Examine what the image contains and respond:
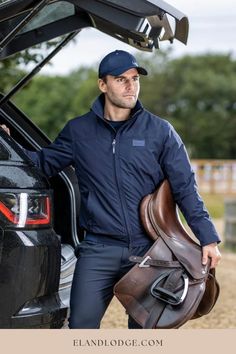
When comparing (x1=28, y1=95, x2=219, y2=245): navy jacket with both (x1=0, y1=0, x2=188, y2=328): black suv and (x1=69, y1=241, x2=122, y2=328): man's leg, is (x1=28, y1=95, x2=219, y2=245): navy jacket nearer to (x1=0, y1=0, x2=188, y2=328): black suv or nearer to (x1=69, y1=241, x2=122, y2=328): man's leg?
(x1=69, y1=241, x2=122, y2=328): man's leg

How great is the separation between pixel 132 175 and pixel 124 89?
0.45 metres

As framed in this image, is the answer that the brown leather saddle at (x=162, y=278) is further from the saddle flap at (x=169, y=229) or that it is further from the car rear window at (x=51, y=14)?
the car rear window at (x=51, y=14)

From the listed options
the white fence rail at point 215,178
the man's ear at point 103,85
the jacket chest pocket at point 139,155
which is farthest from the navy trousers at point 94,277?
the white fence rail at point 215,178

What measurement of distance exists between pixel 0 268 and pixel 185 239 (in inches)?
39.6

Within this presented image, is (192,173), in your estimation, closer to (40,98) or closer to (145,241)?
(145,241)

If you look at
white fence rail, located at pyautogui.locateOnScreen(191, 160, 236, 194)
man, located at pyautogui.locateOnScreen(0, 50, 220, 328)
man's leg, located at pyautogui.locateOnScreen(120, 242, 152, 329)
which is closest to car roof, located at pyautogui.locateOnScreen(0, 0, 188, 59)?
man, located at pyautogui.locateOnScreen(0, 50, 220, 328)

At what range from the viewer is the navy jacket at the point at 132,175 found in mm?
4398

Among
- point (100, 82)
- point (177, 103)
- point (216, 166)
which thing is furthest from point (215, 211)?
point (177, 103)

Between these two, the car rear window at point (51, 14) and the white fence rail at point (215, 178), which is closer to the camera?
the car rear window at point (51, 14)

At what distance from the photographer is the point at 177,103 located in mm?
65250

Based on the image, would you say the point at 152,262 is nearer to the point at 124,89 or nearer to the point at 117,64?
the point at 124,89

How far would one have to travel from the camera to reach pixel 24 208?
4.10 m

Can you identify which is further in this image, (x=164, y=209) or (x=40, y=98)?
(x=40, y=98)

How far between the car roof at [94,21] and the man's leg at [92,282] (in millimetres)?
1117
